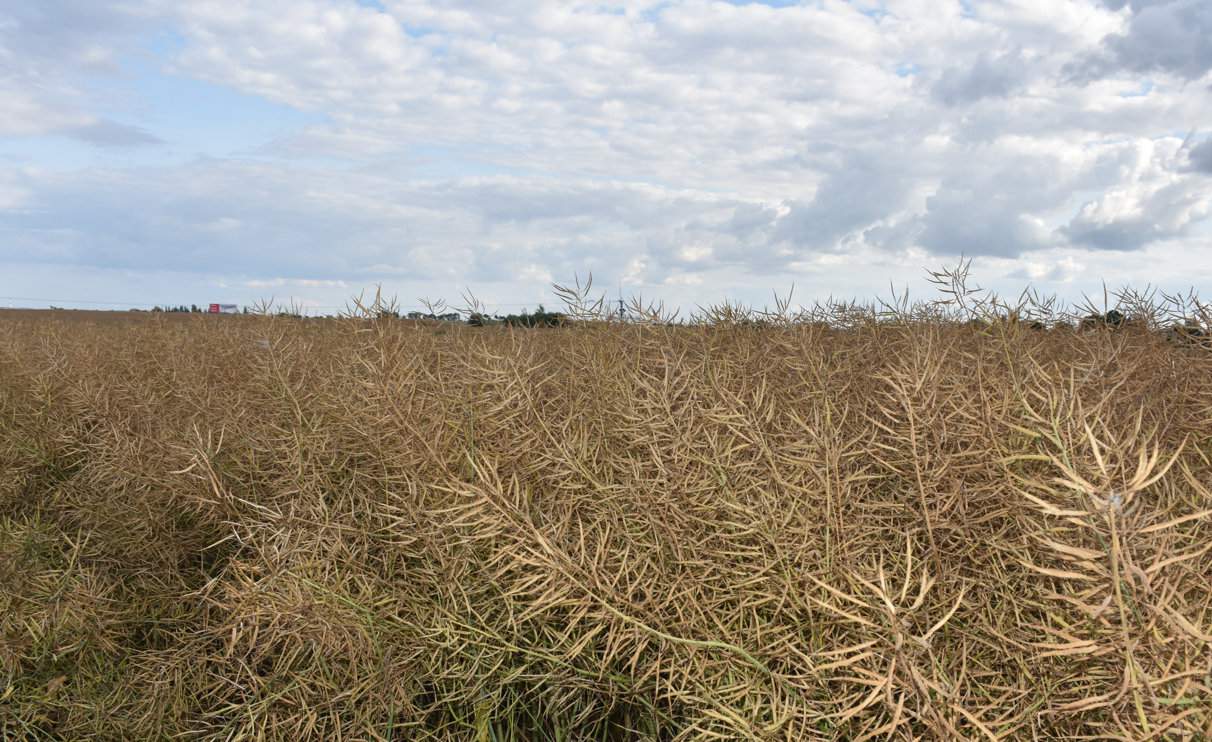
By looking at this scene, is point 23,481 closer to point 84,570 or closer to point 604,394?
point 84,570

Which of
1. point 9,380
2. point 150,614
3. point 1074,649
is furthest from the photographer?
point 9,380

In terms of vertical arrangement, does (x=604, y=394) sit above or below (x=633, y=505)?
above

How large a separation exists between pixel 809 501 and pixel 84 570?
2.36 meters

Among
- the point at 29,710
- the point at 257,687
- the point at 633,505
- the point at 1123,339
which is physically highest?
the point at 1123,339

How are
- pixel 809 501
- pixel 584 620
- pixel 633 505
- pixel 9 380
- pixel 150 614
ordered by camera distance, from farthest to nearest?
pixel 9 380, pixel 150 614, pixel 584 620, pixel 633 505, pixel 809 501

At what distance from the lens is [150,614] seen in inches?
95.8

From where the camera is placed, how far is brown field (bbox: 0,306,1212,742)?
30.2 inches

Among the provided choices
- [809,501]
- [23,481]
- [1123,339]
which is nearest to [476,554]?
[809,501]

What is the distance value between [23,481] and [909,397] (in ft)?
11.1

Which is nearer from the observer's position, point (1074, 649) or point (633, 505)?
point (1074, 649)

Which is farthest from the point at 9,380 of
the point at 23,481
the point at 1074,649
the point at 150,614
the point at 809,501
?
the point at 1074,649

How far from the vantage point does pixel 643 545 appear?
45.4 inches

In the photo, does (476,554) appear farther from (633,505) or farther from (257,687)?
(257,687)

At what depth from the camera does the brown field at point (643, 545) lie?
0.77 m
